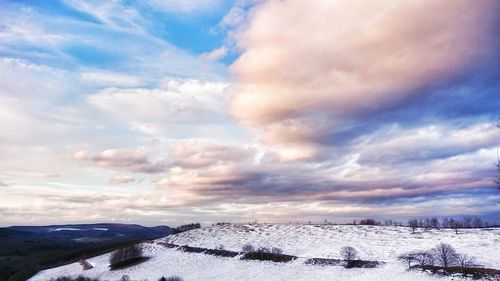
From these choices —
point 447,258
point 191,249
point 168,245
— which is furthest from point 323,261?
point 168,245

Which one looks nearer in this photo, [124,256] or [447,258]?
[447,258]

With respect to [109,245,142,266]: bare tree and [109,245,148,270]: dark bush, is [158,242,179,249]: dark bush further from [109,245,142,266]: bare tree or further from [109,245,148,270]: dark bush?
[109,245,142,266]: bare tree

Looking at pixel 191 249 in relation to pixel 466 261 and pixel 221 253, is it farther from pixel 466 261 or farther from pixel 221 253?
Result: pixel 466 261

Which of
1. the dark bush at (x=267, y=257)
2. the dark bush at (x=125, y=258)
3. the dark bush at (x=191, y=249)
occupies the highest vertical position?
the dark bush at (x=191, y=249)

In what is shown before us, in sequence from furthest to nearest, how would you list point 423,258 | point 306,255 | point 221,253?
point 221,253
point 306,255
point 423,258

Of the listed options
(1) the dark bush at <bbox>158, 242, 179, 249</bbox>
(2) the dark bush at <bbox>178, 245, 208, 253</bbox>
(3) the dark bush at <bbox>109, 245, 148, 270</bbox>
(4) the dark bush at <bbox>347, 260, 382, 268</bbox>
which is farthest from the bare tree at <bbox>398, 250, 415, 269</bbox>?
(1) the dark bush at <bbox>158, 242, 179, 249</bbox>

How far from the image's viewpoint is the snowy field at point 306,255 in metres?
56.2

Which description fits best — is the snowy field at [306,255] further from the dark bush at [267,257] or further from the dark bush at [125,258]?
the dark bush at [125,258]

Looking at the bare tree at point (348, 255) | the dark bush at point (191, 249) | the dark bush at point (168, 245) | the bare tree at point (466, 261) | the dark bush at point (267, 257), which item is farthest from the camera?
the dark bush at point (168, 245)

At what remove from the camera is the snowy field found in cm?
5625

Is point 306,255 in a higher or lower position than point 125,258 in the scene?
higher

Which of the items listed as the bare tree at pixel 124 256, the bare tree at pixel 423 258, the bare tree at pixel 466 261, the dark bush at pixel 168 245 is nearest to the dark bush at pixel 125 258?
the bare tree at pixel 124 256

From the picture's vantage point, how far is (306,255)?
2790 inches

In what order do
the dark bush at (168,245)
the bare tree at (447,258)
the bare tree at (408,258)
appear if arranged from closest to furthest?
the bare tree at (447,258), the bare tree at (408,258), the dark bush at (168,245)
